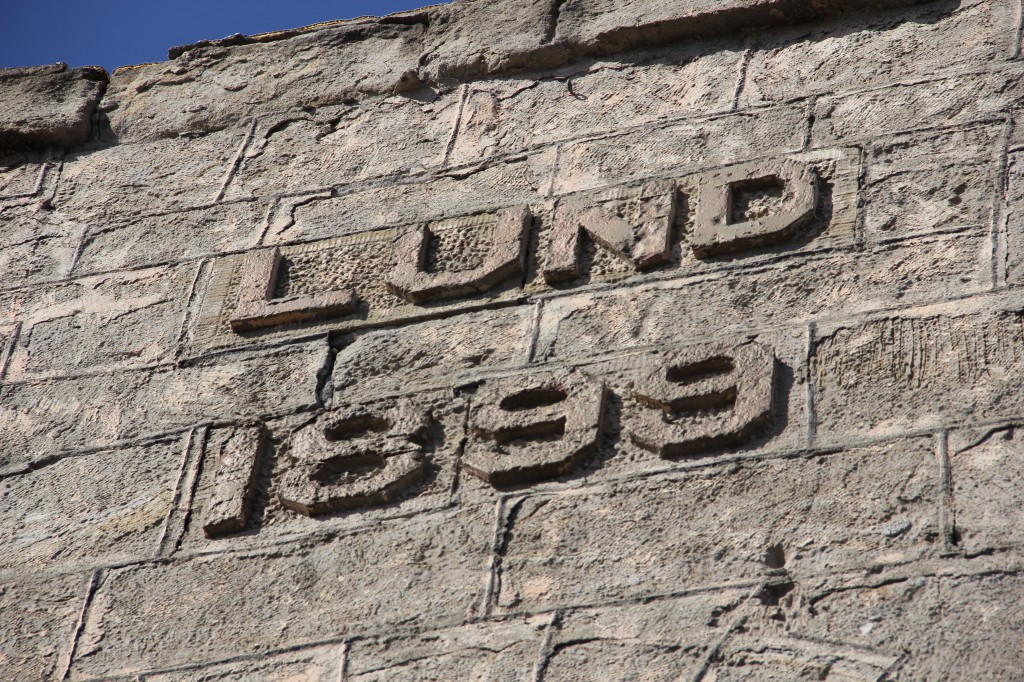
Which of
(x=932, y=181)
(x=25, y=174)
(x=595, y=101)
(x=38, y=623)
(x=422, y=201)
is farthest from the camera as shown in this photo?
(x=25, y=174)

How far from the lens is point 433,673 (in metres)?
3.07

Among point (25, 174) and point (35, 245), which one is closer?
point (35, 245)

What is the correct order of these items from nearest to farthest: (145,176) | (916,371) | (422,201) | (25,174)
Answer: (916,371) → (422,201) → (145,176) → (25,174)

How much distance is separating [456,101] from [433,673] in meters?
1.91

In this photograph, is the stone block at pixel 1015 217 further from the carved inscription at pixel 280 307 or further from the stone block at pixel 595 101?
the carved inscription at pixel 280 307

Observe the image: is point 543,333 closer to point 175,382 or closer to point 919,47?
point 175,382

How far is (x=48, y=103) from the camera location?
4789 mm

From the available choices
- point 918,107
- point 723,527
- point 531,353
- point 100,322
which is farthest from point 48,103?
point 723,527

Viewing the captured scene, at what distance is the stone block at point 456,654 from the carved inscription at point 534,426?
0.37 meters

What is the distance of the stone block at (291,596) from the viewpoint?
322cm

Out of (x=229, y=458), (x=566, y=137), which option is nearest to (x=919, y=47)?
(x=566, y=137)

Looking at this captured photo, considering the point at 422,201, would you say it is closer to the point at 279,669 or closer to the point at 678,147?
the point at 678,147

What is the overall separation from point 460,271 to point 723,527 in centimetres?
105

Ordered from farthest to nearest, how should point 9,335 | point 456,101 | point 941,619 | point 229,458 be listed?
point 456,101 < point 9,335 < point 229,458 < point 941,619
